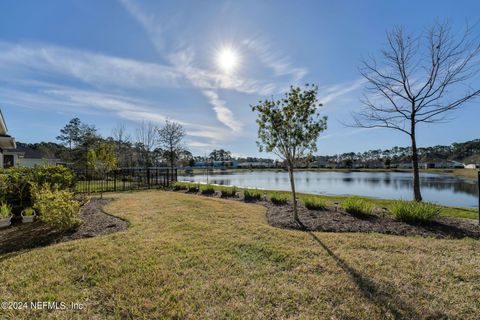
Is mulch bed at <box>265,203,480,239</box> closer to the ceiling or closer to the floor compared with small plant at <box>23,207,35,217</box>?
closer to the floor

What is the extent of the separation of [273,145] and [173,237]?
11.9ft

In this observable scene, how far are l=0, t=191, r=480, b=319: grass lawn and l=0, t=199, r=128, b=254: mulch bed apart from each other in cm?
51

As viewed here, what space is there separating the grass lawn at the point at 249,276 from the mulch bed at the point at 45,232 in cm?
51

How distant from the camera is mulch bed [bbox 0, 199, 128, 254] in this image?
14.7ft

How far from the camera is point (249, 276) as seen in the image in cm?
312

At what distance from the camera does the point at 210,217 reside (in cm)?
635

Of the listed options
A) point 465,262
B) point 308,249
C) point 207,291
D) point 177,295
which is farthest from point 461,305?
point 177,295

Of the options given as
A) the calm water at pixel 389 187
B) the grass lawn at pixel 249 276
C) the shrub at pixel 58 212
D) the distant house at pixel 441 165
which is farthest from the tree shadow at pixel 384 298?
the distant house at pixel 441 165

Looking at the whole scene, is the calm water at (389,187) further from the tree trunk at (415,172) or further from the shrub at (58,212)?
the shrub at (58,212)

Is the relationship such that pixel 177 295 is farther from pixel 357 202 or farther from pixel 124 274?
pixel 357 202

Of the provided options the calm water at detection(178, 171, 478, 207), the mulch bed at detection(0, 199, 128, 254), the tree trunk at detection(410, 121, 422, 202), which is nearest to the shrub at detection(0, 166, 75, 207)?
the mulch bed at detection(0, 199, 128, 254)

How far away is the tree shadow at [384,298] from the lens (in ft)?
7.87

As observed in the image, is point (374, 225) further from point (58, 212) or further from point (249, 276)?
point (58, 212)

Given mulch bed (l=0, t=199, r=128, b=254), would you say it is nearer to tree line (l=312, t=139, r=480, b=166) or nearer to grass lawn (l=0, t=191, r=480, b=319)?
grass lawn (l=0, t=191, r=480, b=319)
